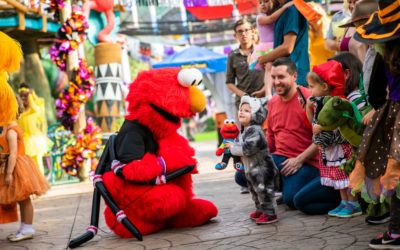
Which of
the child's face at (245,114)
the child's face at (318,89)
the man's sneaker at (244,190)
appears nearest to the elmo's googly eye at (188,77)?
the child's face at (245,114)

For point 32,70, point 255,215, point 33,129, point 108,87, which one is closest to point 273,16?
point 255,215

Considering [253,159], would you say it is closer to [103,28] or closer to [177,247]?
[177,247]

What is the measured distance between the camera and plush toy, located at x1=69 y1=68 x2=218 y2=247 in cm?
464

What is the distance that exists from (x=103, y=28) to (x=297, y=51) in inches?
356

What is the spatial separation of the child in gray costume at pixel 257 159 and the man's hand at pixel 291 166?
0.44 meters

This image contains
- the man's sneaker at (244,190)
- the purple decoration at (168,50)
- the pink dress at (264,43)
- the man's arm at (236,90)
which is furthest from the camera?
the purple decoration at (168,50)

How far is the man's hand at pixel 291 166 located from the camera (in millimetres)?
5090

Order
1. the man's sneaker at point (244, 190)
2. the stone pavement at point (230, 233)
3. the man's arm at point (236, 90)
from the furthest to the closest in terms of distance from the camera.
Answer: the man's arm at point (236, 90) < the man's sneaker at point (244, 190) < the stone pavement at point (230, 233)

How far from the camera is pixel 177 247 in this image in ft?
13.7

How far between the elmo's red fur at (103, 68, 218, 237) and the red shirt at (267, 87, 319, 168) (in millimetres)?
864

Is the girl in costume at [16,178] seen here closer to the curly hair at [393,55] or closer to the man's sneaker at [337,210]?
the man's sneaker at [337,210]

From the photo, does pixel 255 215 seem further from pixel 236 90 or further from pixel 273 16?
pixel 236 90

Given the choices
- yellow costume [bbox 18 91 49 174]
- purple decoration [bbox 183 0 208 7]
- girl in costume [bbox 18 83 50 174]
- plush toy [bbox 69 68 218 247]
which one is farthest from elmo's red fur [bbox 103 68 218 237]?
purple decoration [bbox 183 0 208 7]

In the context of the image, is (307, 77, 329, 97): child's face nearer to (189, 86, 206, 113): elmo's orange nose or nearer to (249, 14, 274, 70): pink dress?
(189, 86, 206, 113): elmo's orange nose
